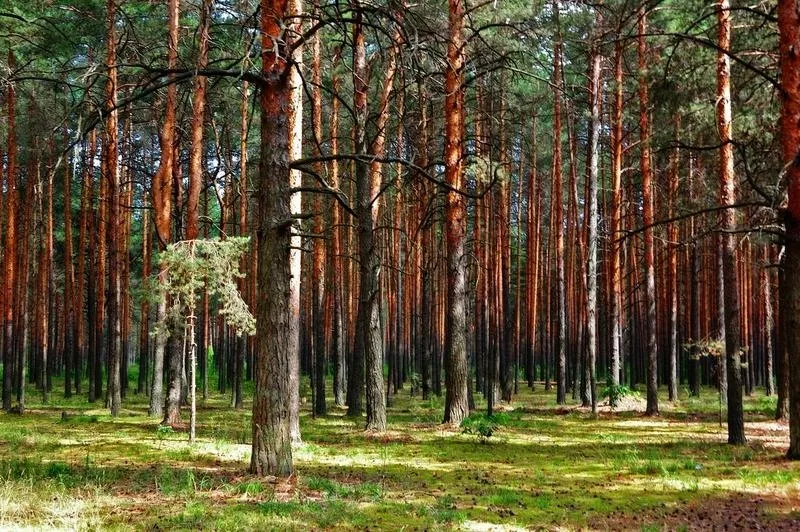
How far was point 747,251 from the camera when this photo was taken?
101ft

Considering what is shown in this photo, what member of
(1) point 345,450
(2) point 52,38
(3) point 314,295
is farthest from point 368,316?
(2) point 52,38

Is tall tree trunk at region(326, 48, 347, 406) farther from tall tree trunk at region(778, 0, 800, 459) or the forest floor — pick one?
tall tree trunk at region(778, 0, 800, 459)

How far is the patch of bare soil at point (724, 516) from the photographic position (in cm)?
702

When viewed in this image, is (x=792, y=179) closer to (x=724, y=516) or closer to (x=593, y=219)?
(x=724, y=516)

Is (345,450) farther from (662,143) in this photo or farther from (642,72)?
(662,143)

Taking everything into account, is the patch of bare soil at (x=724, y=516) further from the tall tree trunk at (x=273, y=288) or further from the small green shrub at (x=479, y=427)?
the small green shrub at (x=479, y=427)

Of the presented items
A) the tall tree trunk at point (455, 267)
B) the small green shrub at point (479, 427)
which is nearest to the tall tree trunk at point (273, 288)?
the small green shrub at point (479, 427)

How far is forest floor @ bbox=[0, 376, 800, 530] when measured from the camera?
6383mm

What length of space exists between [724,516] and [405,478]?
406 centimetres

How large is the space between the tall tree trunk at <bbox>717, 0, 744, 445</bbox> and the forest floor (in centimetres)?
65

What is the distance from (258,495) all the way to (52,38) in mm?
16313

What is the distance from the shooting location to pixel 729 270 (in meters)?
12.7

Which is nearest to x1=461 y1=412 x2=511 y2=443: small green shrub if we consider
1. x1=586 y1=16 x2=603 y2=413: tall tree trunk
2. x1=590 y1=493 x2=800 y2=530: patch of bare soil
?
x1=590 y1=493 x2=800 y2=530: patch of bare soil

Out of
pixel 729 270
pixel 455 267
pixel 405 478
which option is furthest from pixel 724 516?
pixel 455 267
